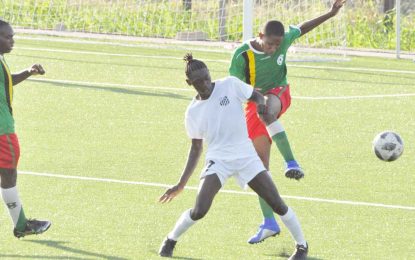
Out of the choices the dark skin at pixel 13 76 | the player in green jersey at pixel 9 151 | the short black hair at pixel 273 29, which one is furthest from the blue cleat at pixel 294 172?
the dark skin at pixel 13 76

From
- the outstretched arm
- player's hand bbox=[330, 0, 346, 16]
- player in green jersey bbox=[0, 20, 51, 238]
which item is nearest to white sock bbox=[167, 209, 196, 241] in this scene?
player in green jersey bbox=[0, 20, 51, 238]

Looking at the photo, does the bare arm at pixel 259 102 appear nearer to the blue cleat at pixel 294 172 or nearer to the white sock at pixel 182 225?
the white sock at pixel 182 225

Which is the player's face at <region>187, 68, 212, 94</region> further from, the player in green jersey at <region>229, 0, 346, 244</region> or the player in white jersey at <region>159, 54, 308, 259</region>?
the player in green jersey at <region>229, 0, 346, 244</region>

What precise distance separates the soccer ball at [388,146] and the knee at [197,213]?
9.67 ft

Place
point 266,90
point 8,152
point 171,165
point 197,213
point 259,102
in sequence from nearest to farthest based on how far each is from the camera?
point 197,213, point 259,102, point 8,152, point 266,90, point 171,165

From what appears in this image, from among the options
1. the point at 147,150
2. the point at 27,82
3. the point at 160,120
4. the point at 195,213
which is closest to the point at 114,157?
the point at 147,150

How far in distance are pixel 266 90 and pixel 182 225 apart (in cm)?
181

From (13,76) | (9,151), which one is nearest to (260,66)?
(13,76)

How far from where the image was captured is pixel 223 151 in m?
9.10

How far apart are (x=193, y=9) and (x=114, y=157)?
46.9 ft

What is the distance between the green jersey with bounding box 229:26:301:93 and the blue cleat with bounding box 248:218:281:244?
3.93 feet

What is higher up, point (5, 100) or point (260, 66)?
point (260, 66)

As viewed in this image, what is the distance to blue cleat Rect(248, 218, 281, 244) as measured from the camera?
9.93 meters

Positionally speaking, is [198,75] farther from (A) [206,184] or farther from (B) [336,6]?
(B) [336,6]
